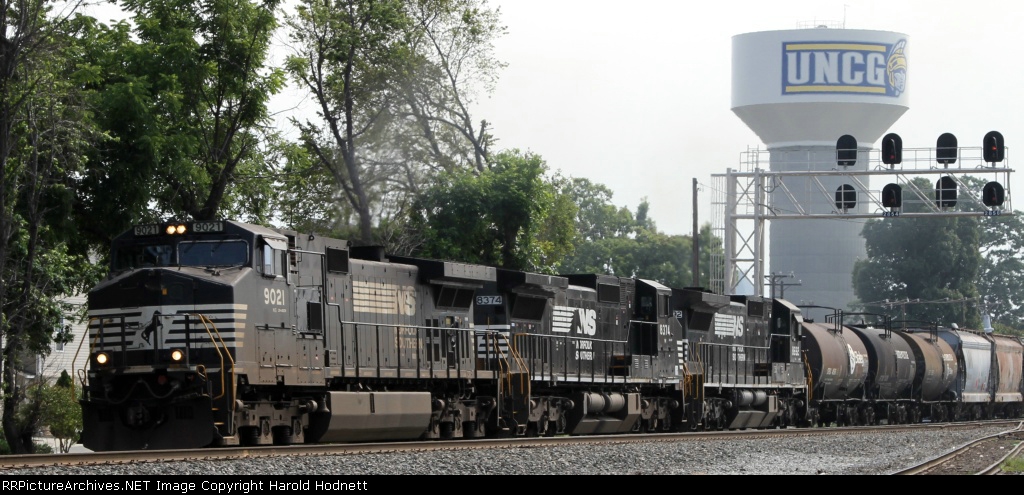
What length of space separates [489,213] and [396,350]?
14.1 m

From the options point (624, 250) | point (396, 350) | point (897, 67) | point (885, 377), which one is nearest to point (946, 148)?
point (885, 377)

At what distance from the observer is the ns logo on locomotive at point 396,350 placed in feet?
58.6

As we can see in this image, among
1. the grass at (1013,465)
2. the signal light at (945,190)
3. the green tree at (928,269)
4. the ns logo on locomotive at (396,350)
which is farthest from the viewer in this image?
the green tree at (928,269)

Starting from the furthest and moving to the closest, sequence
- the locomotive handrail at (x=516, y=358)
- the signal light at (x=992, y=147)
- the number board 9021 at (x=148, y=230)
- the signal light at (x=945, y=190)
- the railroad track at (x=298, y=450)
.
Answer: the signal light at (x=945, y=190)
the signal light at (x=992, y=147)
the locomotive handrail at (x=516, y=358)
the number board 9021 at (x=148, y=230)
the railroad track at (x=298, y=450)

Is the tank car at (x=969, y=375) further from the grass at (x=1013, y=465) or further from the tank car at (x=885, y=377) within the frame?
the grass at (x=1013, y=465)

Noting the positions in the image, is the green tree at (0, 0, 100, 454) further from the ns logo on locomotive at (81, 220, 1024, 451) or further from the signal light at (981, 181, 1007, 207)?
the signal light at (981, 181, 1007, 207)

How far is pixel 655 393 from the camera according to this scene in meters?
31.0

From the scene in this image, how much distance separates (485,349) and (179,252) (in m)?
7.48

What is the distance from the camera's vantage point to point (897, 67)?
370 feet

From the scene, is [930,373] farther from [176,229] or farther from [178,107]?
[176,229]

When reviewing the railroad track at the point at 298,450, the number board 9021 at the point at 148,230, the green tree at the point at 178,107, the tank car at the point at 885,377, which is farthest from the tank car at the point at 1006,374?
the number board 9021 at the point at 148,230

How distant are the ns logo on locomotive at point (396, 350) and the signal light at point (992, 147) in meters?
6.64

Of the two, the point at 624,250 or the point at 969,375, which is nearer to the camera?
the point at 969,375
